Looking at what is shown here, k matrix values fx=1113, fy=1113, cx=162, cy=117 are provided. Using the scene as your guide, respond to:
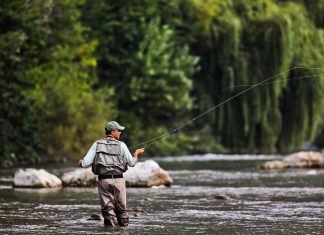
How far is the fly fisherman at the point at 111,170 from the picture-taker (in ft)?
56.8

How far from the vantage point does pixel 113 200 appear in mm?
17422

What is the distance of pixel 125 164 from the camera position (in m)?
17.5

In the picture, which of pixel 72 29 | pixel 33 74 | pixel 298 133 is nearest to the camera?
pixel 33 74

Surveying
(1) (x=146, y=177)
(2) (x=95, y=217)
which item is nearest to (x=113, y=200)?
(2) (x=95, y=217)

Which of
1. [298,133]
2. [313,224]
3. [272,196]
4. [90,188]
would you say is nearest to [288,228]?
[313,224]

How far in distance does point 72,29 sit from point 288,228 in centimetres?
3055

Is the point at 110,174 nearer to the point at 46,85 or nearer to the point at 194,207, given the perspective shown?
the point at 194,207

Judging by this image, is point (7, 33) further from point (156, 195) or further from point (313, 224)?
point (313, 224)

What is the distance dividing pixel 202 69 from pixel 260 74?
10.4 feet

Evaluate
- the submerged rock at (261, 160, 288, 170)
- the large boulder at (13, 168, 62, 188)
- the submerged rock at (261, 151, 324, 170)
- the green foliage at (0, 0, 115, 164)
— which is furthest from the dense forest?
Result: the large boulder at (13, 168, 62, 188)

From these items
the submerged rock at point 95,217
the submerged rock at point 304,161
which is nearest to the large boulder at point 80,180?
the submerged rock at point 95,217

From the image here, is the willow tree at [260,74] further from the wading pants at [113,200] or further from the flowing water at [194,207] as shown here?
the wading pants at [113,200]

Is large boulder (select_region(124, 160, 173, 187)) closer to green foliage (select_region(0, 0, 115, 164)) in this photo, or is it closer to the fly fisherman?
the fly fisherman

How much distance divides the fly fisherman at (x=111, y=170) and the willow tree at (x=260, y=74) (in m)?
33.2
